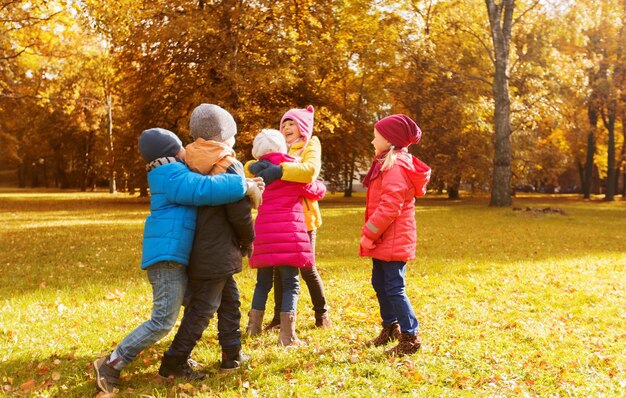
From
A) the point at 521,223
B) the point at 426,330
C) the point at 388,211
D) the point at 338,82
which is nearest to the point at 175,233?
the point at 388,211

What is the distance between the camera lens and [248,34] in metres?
23.0

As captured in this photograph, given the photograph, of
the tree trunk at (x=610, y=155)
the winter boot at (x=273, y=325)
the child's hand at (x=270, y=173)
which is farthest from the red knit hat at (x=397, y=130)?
the tree trunk at (x=610, y=155)

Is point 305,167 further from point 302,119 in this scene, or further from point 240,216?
point 240,216

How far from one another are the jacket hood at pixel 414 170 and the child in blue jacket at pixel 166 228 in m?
1.64

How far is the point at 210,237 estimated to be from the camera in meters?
4.31

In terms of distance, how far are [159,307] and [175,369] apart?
581mm

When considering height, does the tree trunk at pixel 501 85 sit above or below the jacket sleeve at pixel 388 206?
above

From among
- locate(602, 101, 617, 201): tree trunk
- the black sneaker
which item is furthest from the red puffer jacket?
locate(602, 101, 617, 201): tree trunk

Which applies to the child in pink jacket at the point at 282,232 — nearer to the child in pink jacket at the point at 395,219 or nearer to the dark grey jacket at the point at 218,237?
the child in pink jacket at the point at 395,219

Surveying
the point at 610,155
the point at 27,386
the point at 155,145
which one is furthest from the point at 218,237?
the point at 610,155

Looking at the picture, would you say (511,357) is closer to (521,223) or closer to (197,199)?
(197,199)

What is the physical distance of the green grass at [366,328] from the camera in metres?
4.47

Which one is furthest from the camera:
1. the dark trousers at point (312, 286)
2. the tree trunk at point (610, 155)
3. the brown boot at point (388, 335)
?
the tree trunk at point (610, 155)

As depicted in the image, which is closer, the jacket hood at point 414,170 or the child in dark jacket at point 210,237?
the child in dark jacket at point 210,237
